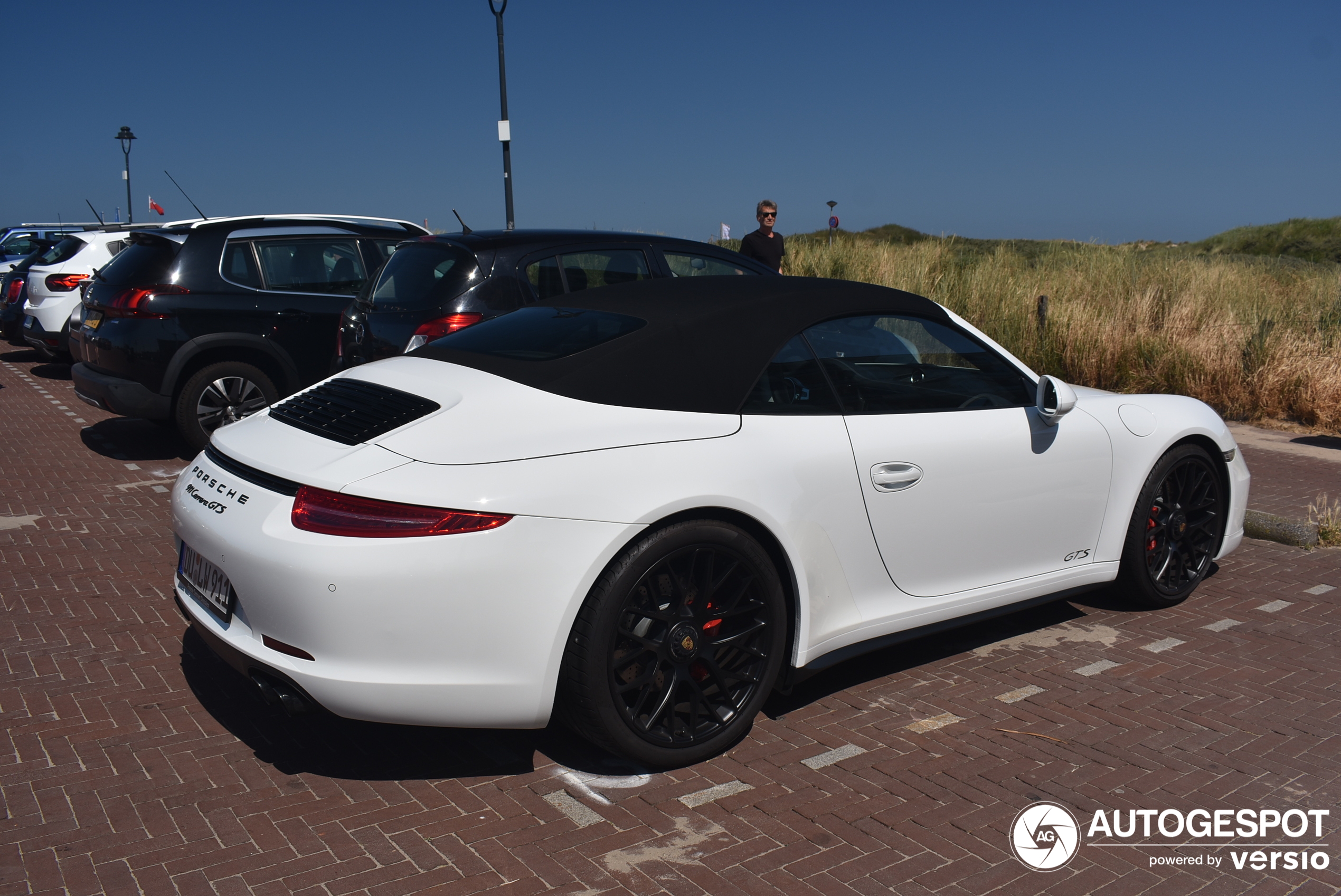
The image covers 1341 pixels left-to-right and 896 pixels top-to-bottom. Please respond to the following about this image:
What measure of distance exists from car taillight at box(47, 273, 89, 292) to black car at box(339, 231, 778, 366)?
287 inches

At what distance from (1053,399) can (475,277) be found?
12.3 feet

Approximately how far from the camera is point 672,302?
3.96 metres

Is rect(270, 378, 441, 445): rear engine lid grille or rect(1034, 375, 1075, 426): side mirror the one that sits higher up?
rect(270, 378, 441, 445): rear engine lid grille

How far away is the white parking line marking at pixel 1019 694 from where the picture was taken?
4012 millimetres

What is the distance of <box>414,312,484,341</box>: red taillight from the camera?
656 centimetres

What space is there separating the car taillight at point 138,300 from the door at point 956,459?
6015 mm

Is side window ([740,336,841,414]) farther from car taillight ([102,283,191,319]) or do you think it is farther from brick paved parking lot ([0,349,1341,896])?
car taillight ([102,283,191,319])

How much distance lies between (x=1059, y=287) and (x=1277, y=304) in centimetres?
245

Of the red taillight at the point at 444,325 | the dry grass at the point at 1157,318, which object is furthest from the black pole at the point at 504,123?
the red taillight at the point at 444,325

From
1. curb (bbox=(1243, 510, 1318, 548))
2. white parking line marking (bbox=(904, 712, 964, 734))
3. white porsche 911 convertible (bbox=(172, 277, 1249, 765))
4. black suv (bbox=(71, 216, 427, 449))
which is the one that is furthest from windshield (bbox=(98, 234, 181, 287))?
curb (bbox=(1243, 510, 1318, 548))

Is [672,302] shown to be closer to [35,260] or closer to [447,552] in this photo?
[447,552]

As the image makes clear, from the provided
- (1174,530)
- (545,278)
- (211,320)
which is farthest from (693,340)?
(211,320)

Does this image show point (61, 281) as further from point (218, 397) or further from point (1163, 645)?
point (1163, 645)

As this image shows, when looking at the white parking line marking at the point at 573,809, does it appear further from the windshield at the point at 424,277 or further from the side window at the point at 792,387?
the windshield at the point at 424,277
